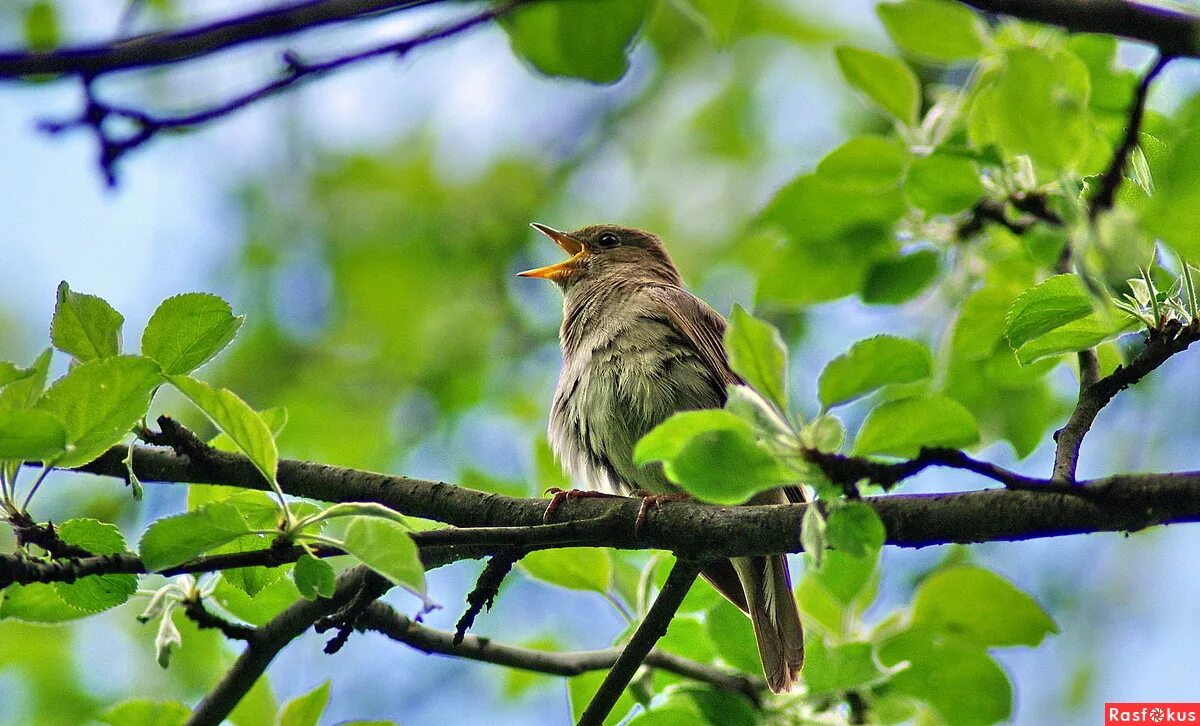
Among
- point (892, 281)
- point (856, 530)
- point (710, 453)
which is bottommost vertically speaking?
point (892, 281)

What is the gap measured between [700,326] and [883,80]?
2.26m

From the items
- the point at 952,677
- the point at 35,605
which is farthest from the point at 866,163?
the point at 35,605

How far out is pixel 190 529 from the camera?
7.13ft

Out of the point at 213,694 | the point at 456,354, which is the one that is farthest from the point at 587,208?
the point at 213,694

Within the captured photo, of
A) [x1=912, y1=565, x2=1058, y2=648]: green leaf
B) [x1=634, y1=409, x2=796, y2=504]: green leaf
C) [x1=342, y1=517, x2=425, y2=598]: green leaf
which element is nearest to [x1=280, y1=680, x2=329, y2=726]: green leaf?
[x1=342, y1=517, x2=425, y2=598]: green leaf

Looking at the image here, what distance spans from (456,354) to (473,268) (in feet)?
2.91

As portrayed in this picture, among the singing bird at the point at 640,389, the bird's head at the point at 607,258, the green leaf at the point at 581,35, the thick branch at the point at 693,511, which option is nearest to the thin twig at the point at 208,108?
the green leaf at the point at 581,35

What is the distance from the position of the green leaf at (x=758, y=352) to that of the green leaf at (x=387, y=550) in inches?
26.7

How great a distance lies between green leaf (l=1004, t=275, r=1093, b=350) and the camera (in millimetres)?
2332

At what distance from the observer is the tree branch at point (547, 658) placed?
10.6 ft

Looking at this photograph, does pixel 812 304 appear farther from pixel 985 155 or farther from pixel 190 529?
pixel 190 529

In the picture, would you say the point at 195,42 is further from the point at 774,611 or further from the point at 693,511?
the point at 774,611

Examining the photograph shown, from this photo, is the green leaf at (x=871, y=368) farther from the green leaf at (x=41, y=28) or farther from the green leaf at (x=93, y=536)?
the green leaf at (x=41, y=28)

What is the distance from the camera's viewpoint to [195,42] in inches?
84.9
